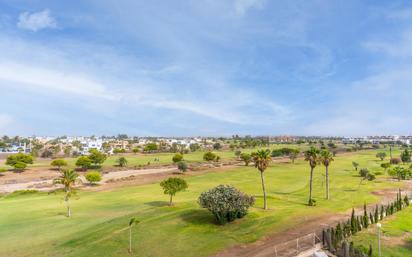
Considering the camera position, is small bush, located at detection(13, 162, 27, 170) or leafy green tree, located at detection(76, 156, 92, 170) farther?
leafy green tree, located at detection(76, 156, 92, 170)

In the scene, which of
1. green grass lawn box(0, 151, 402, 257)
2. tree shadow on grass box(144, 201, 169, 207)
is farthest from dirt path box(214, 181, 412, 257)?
tree shadow on grass box(144, 201, 169, 207)

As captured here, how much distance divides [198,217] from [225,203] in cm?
639

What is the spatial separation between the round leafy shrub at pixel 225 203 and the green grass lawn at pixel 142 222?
1.23 m

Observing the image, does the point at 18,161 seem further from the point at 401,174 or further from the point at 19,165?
the point at 401,174

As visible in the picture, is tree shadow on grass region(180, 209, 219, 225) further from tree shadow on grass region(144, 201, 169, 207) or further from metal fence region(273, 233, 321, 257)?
metal fence region(273, 233, 321, 257)

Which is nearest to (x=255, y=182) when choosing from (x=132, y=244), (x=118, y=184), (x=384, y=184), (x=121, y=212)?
(x=384, y=184)

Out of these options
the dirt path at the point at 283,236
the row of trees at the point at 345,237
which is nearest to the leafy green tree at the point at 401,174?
the dirt path at the point at 283,236

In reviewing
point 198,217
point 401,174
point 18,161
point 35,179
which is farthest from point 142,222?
point 18,161

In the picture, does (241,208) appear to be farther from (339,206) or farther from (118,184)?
(118,184)

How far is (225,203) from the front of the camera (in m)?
45.0

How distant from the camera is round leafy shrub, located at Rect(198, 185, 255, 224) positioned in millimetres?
45094

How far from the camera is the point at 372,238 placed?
38656mm

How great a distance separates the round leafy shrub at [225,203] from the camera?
148 feet

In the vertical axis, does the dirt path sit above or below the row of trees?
below
